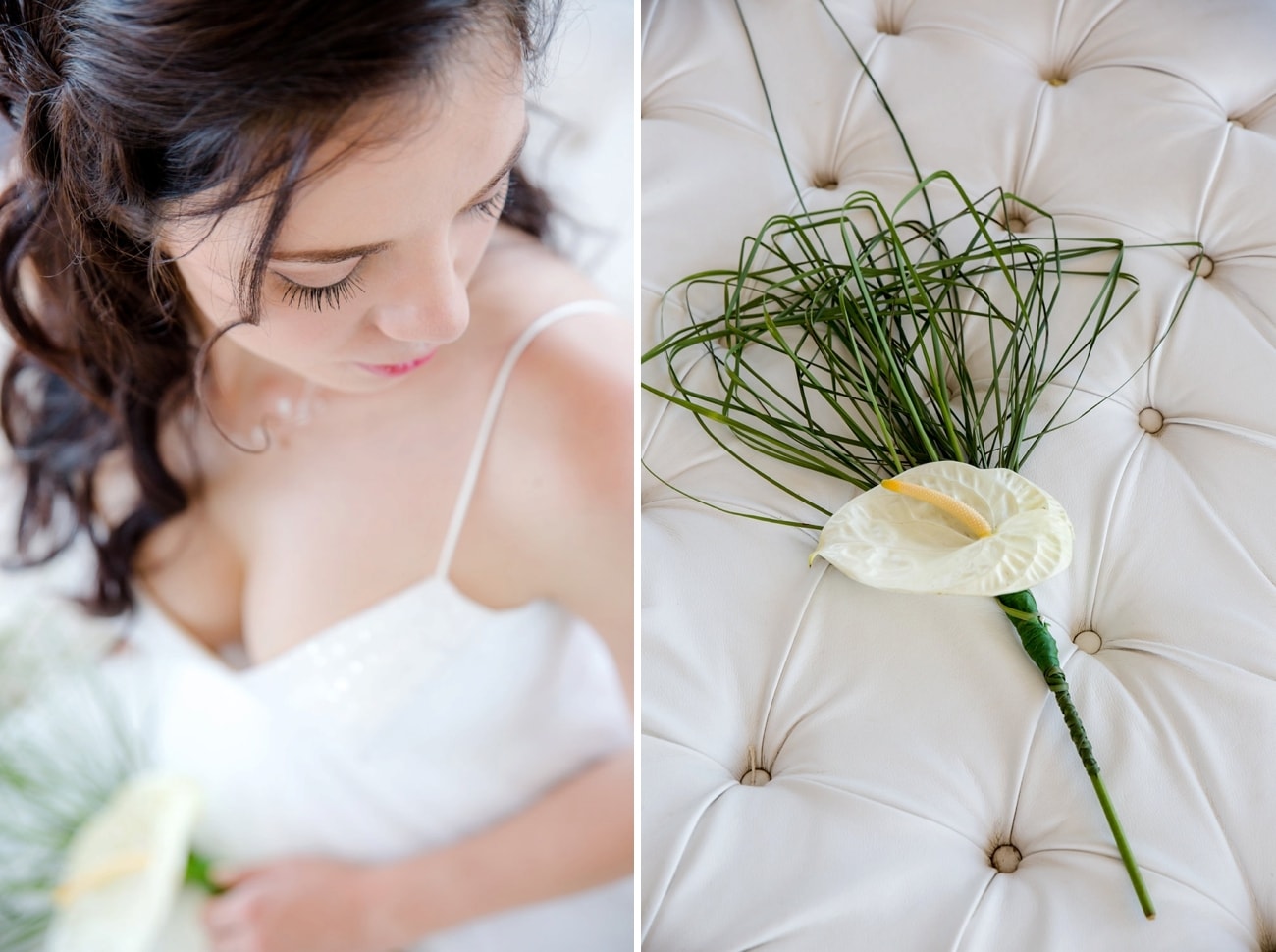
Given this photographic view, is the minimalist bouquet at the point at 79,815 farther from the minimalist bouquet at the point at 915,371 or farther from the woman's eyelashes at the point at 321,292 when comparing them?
the minimalist bouquet at the point at 915,371

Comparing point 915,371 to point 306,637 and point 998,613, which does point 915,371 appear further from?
point 306,637

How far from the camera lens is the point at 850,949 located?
414 mm

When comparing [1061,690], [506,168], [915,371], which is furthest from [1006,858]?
[506,168]

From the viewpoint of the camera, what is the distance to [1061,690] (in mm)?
448

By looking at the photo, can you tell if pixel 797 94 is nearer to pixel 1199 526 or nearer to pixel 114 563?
pixel 1199 526

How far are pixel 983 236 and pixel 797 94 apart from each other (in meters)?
0.17

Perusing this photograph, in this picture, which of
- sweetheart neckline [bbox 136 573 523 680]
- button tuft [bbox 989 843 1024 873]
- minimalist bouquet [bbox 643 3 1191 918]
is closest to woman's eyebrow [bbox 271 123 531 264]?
sweetheart neckline [bbox 136 573 523 680]

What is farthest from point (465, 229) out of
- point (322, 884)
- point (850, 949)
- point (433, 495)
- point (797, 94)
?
point (797, 94)

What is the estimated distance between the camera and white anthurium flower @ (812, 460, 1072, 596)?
0.45m

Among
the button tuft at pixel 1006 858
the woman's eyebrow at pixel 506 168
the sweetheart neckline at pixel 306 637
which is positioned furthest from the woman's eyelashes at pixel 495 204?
the button tuft at pixel 1006 858

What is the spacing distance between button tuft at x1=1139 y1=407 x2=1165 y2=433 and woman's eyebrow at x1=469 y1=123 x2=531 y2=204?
1.28ft

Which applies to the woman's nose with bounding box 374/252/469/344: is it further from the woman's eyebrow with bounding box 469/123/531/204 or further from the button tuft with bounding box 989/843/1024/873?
the button tuft with bounding box 989/843/1024/873

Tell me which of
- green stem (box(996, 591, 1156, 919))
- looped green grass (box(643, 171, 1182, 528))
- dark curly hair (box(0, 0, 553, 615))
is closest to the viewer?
dark curly hair (box(0, 0, 553, 615))

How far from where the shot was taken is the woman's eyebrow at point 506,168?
0.32 metres
